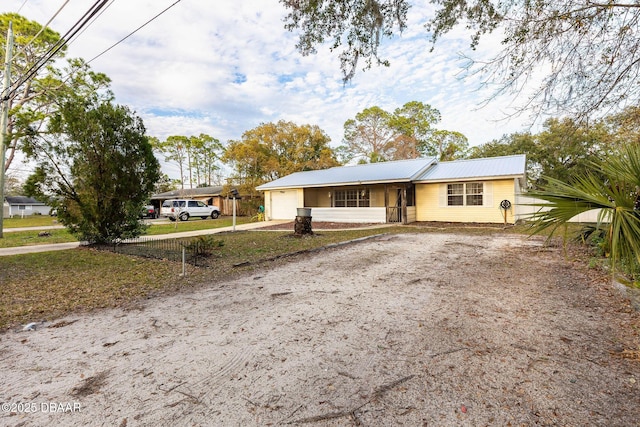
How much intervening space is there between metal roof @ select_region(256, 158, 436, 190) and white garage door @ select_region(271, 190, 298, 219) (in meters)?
0.73

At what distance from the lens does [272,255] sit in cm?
751

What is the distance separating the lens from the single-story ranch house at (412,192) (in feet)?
46.0

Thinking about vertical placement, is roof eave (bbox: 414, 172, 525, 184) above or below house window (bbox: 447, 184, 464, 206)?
above

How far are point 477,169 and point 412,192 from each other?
3.43 meters

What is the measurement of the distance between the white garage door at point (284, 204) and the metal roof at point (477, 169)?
332 inches

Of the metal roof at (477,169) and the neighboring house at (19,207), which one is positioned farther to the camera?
the neighboring house at (19,207)

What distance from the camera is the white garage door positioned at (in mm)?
20094

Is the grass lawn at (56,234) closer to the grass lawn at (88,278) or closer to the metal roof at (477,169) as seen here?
the grass lawn at (88,278)

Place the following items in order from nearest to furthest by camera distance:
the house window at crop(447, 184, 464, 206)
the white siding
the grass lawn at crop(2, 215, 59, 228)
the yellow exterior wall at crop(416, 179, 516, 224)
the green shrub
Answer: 1. the green shrub
2. the yellow exterior wall at crop(416, 179, 516, 224)
3. the house window at crop(447, 184, 464, 206)
4. the white siding
5. the grass lawn at crop(2, 215, 59, 228)

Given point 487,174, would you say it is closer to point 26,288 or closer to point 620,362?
point 620,362

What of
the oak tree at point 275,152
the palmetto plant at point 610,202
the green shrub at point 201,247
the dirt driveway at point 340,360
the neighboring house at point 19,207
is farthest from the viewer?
the neighboring house at point 19,207

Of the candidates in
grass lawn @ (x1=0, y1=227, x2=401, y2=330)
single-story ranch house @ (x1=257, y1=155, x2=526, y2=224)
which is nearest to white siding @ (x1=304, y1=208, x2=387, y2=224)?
single-story ranch house @ (x1=257, y1=155, x2=526, y2=224)

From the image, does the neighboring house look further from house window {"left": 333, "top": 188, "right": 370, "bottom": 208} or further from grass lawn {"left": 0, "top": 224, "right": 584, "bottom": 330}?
grass lawn {"left": 0, "top": 224, "right": 584, "bottom": 330}

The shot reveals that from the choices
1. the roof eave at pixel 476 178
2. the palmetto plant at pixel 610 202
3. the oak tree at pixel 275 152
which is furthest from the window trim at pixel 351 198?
the palmetto plant at pixel 610 202
